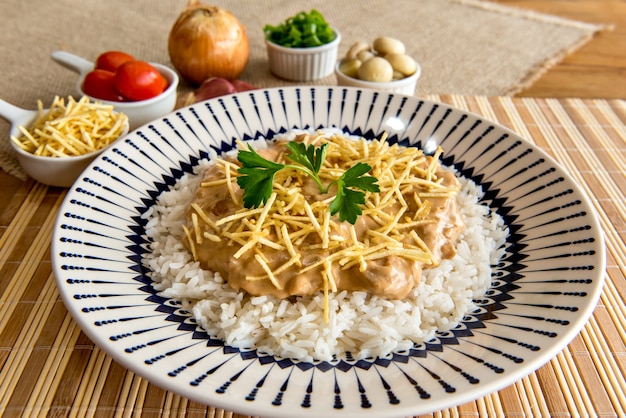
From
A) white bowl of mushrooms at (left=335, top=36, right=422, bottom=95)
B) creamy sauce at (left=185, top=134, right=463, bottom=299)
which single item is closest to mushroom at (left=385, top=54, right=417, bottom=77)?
white bowl of mushrooms at (left=335, top=36, right=422, bottom=95)

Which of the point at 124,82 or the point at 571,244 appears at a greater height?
the point at 571,244

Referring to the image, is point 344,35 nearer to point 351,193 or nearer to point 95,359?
point 351,193

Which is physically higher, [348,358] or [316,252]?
[316,252]

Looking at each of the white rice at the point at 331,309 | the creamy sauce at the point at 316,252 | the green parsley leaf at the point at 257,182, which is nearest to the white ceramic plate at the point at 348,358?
the white rice at the point at 331,309

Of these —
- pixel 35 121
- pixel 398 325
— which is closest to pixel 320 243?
pixel 398 325

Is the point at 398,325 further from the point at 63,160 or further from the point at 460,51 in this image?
the point at 460,51

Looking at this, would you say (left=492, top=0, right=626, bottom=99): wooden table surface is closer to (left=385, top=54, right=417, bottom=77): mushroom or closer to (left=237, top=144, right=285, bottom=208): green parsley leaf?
(left=385, top=54, right=417, bottom=77): mushroom

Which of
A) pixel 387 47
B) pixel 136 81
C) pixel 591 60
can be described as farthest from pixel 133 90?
pixel 591 60
